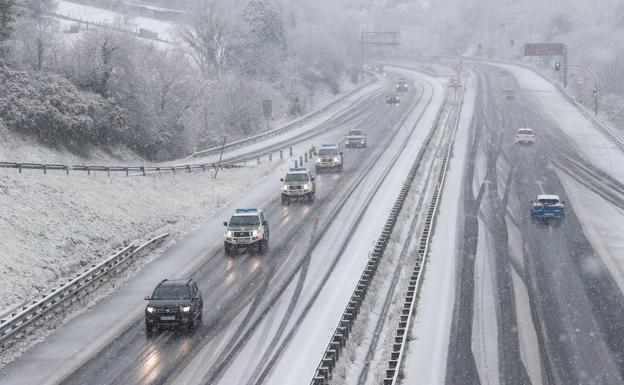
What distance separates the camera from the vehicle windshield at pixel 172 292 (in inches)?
1055

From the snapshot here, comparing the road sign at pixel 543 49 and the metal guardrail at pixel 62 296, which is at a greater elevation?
the road sign at pixel 543 49

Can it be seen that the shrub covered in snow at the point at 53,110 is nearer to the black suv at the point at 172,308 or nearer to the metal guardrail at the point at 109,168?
the metal guardrail at the point at 109,168

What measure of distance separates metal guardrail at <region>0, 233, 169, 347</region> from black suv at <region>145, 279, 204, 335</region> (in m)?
4.11

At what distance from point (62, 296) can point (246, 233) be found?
948 cm

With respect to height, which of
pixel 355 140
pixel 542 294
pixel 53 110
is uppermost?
pixel 53 110

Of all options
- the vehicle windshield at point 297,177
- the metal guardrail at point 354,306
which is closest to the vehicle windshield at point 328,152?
the vehicle windshield at point 297,177

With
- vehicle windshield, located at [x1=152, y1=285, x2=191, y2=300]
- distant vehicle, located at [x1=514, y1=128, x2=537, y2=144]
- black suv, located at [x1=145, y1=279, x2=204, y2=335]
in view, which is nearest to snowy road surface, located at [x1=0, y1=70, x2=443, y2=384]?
black suv, located at [x1=145, y1=279, x2=204, y2=335]

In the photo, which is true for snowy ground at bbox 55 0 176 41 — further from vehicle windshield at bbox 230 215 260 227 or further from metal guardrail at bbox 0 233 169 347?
metal guardrail at bbox 0 233 169 347

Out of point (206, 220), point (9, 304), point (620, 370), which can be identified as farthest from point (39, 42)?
point (620, 370)

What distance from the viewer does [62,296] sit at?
3022cm

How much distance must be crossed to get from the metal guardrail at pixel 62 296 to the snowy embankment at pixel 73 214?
162 cm

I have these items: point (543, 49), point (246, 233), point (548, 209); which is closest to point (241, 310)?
point (246, 233)

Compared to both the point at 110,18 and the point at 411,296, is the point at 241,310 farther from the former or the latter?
the point at 110,18

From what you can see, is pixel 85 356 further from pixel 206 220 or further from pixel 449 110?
pixel 449 110
